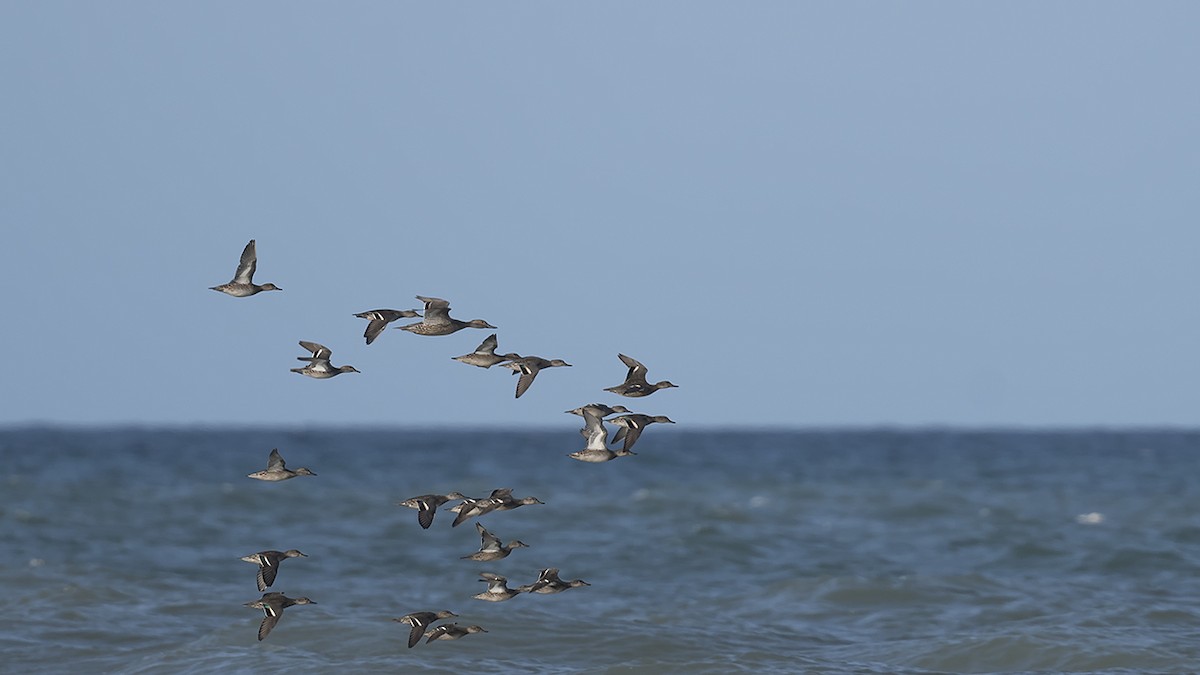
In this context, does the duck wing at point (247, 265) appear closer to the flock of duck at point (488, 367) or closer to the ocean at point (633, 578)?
the flock of duck at point (488, 367)

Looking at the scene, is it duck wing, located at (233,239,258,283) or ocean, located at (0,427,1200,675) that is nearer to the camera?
duck wing, located at (233,239,258,283)

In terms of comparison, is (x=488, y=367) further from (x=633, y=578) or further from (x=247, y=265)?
(x=633, y=578)

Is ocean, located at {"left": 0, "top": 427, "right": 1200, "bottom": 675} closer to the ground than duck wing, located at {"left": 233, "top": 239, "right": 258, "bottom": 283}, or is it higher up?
closer to the ground

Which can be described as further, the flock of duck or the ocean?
the ocean

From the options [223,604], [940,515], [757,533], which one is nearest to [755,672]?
[223,604]

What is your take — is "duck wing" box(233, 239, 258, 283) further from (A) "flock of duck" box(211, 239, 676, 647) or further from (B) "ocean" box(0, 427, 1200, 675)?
(B) "ocean" box(0, 427, 1200, 675)

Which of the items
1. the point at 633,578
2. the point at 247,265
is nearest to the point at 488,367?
the point at 247,265

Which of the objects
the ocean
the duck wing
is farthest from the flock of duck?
the ocean

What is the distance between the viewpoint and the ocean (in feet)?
57.9

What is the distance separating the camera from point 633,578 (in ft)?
80.7

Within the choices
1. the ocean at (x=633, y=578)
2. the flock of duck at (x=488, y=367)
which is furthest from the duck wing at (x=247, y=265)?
the ocean at (x=633, y=578)

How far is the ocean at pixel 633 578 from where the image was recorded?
57.9ft

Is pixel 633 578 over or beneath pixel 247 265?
beneath

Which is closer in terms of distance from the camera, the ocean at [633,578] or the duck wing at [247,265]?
the duck wing at [247,265]
